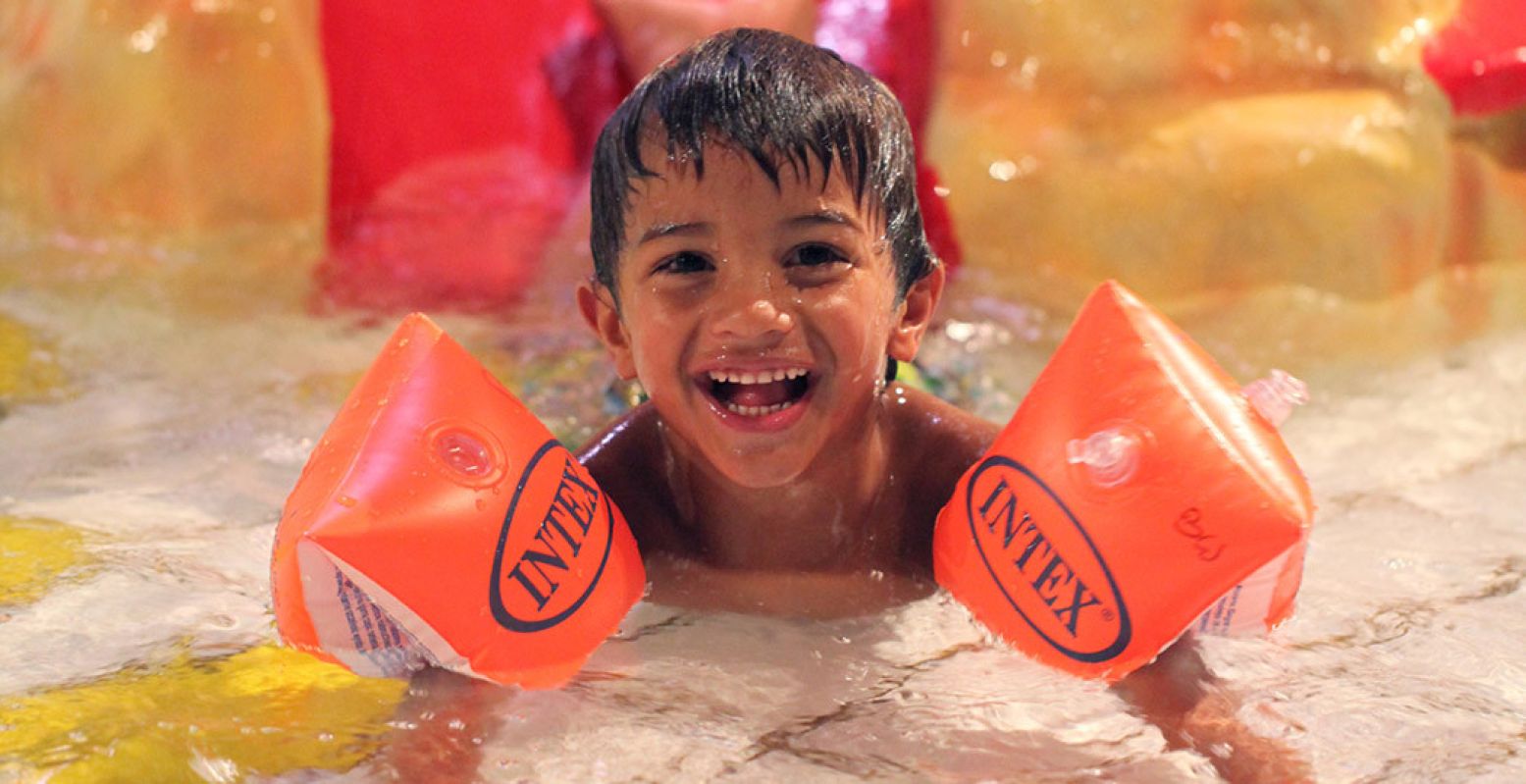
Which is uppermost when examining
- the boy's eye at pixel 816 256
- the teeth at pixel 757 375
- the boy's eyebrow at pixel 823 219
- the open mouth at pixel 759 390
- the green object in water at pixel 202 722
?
the boy's eyebrow at pixel 823 219

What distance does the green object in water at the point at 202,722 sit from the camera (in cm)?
165

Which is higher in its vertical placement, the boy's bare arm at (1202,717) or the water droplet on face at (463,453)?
the water droplet on face at (463,453)

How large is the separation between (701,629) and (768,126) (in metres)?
0.71

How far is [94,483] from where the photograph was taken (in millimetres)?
2717

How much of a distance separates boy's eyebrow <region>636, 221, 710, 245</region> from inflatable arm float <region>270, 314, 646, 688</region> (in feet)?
0.97

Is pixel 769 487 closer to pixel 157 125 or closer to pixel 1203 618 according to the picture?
pixel 1203 618

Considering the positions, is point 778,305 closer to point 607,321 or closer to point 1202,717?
point 607,321

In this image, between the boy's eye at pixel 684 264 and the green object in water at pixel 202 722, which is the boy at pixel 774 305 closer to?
the boy's eye at pixel 684 264

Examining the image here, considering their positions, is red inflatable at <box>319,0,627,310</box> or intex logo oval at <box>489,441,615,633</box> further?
red inflatable at <box>319,0,627,310</box>

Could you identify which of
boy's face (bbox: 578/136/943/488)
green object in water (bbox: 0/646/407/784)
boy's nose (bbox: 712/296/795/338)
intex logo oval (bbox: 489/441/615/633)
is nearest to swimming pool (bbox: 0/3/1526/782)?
green object in water (bbox: 0/646/407/784)

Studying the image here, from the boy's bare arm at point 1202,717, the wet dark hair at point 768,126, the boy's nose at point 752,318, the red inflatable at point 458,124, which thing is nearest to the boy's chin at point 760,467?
the boy's nose at point 752,318

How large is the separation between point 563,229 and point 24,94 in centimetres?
139

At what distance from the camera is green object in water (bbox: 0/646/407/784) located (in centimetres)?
165

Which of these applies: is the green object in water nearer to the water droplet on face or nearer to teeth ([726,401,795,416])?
the water droplet on face
